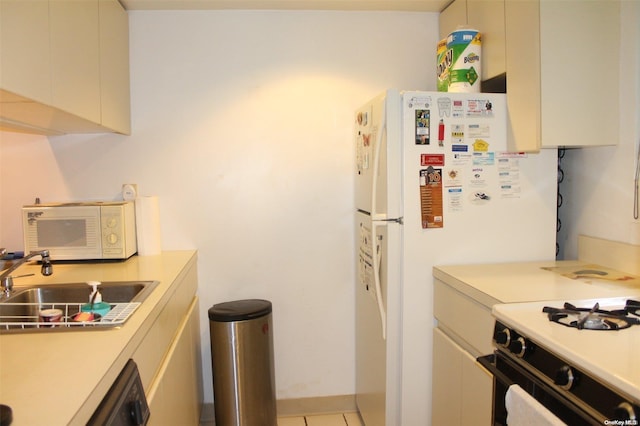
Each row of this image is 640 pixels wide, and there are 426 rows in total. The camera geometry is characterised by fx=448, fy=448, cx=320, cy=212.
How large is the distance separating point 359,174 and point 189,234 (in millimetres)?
1047

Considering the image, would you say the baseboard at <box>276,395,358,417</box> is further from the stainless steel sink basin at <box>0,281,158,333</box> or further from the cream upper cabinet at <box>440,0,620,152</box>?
the cream upper cabinet at <box>440,0,620,152</box>

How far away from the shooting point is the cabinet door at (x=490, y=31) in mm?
1996

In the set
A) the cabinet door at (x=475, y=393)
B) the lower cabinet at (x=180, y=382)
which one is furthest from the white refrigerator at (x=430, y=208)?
the lower cabinet at (x=180, y=382)

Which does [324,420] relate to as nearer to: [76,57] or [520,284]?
[520,284]

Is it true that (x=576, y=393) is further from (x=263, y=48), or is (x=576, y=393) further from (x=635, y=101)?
(x=263, y=48)

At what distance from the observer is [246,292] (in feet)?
8.79

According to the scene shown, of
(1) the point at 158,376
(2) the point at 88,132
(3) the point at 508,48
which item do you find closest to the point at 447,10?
(3) the point at 508,48

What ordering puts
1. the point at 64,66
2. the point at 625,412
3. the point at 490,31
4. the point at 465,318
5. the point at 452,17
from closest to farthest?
the point at 625,412, the point at 64,66, the point at 465,318, the point at 490,31, the point at 452,17

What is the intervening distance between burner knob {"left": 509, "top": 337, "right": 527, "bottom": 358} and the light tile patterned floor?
1.57 meters

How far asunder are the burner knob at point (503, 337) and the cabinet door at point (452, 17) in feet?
5.45

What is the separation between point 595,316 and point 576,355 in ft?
0.99

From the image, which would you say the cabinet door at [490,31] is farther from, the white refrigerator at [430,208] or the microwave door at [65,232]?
the microwave door at [65,232]

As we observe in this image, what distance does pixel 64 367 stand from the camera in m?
1.03

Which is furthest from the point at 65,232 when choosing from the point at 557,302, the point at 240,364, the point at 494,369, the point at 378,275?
the point at 557,302
